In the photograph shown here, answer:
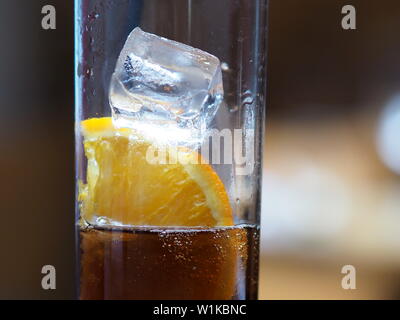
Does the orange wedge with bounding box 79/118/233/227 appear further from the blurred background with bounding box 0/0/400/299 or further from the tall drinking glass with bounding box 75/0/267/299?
the blurred background with bounding box 0/0/400/299

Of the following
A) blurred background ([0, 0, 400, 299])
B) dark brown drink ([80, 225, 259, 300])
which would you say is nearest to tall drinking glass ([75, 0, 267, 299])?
dark brown drink ([80, 225, 259, 300])

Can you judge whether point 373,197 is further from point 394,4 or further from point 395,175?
point 394,4

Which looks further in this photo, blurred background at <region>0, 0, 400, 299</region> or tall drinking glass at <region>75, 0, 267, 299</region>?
blurred background at <region>0, 0, 400, 299</region>

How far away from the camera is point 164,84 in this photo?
64 cm

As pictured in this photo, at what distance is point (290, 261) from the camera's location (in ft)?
8.00

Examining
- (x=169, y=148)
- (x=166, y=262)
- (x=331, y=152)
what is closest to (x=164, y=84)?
(x=169, y=148)

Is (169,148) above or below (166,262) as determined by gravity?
above

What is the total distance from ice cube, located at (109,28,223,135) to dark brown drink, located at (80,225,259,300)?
0.12 metres

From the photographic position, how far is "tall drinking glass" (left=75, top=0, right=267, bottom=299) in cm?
58

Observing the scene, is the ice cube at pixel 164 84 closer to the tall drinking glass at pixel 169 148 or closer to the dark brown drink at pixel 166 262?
the tall drinking glass at pixel 169 148

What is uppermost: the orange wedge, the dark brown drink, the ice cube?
the ice cube

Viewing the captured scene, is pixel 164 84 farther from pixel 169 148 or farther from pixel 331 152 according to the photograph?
pixel 331 152

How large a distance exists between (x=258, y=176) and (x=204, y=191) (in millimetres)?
69

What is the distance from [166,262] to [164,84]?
198 mm
